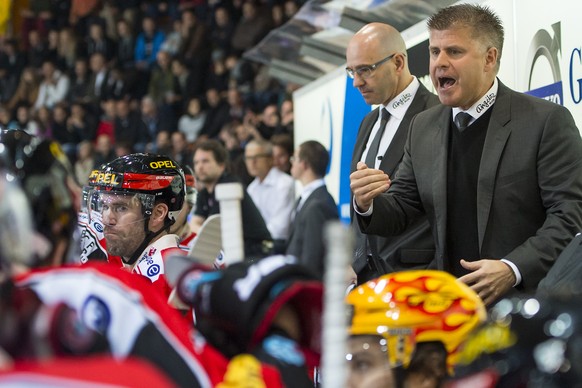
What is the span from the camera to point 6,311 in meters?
1.60

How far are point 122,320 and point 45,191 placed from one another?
28 centimetres

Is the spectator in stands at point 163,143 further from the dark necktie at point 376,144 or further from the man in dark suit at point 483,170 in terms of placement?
the man in dark suit at point 483,170

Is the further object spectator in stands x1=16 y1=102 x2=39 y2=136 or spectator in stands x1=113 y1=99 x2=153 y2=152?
spectator in stands x1=16 y1=102 x2=39 y2=136

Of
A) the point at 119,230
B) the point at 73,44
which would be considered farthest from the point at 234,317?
the point at 73,44

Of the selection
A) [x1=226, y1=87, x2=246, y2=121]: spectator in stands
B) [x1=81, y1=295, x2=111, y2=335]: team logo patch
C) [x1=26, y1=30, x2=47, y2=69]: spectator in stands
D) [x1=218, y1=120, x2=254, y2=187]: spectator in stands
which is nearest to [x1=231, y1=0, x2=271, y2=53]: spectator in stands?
[x1=226, y1=87, x2=246, y2=121]: spectator in stands

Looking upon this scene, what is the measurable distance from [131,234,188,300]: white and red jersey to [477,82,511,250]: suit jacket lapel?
3.47ft

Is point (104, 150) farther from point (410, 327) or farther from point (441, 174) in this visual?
point (410, 327)

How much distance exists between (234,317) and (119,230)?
2.07 metres

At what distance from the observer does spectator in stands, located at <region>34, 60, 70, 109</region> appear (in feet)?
52.3

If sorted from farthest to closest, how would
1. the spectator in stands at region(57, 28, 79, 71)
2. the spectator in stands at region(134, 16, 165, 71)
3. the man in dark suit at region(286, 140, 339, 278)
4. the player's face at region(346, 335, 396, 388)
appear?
the spectator in stands at region(57, 28, 79, 71) < the spectator in stands at region(134, 16, 165, 71) < the man in dark suit at region(286, 140, 339, 278) < the player's face at region(346, 335, 396, 388)

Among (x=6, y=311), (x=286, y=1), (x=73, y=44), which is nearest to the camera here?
(x=6, y=311)

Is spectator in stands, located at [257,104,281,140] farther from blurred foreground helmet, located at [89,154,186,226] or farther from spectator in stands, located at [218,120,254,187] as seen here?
blurred foreground helmet, located at [89,154,186,226]

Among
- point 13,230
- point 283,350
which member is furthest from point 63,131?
point 13,230

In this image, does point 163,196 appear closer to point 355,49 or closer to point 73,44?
point 355,49
